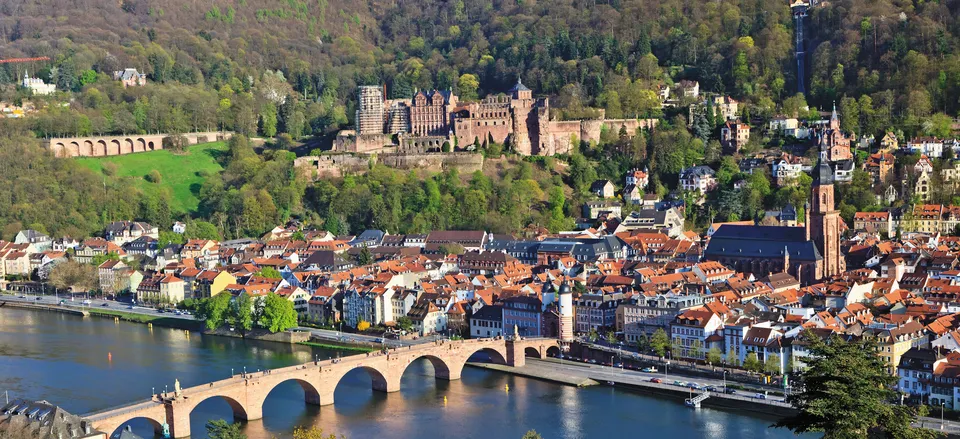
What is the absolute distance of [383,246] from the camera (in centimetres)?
4997

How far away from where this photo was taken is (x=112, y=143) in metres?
63.9

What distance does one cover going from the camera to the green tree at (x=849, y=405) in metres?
17.7

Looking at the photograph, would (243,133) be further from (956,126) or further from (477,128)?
(956,126)

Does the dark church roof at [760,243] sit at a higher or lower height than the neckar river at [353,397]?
higher

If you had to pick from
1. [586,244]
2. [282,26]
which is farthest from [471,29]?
[586,244]

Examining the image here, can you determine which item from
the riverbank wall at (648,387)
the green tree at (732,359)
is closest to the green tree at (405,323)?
the riverbank wall at (648,387)

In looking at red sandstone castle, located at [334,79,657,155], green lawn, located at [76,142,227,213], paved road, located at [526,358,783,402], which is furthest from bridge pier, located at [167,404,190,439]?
red sandstone castle, located at [334,79,657,155]

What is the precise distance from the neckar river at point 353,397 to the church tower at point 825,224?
14.3 meters

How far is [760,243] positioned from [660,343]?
1132 cm

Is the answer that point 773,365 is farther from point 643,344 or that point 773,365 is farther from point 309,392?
point 309,392

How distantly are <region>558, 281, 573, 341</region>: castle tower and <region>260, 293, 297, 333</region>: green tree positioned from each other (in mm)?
8868

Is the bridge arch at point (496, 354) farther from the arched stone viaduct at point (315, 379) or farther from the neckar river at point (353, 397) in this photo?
the neckar river at point (353, 397)

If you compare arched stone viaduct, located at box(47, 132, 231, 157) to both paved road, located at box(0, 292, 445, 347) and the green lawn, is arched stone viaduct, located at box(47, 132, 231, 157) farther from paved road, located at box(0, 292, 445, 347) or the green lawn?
paved road, located at box(0, 292, 445, 347)

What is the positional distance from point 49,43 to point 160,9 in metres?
17.7
